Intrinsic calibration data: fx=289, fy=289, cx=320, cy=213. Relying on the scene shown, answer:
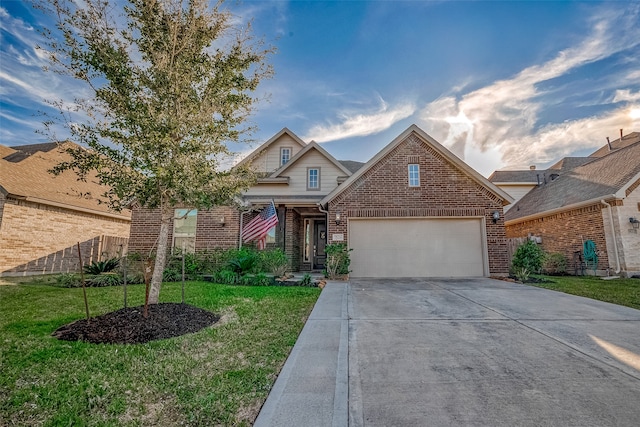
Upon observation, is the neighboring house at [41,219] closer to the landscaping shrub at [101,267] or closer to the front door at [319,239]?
the landscaping shrub at [101,267]

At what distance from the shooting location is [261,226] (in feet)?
35.2

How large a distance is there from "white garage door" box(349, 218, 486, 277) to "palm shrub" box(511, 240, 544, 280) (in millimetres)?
1102

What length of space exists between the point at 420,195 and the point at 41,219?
15.4 meters

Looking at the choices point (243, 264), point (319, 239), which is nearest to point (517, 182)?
point (319, 239)

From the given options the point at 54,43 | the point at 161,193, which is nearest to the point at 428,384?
the point at 161,193

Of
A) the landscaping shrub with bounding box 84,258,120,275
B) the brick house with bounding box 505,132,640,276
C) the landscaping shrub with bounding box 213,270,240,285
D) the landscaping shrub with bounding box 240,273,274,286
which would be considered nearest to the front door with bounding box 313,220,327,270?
the landscaping shrub with bounding box 240,273,274,286

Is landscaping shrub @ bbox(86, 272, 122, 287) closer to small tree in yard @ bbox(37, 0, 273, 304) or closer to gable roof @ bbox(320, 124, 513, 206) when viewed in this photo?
small tree in yard @ bbox(37, 0, 273, 304)

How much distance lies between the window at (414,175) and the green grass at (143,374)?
7497mm

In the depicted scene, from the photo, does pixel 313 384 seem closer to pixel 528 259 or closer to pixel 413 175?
pixel 413 175

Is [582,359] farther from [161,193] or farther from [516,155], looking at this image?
[516,155]

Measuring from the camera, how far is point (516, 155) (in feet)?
70.5

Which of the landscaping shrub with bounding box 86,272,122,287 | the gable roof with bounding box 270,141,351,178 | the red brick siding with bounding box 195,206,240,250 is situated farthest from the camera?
the gable roof with bounding box 270,141,351,178

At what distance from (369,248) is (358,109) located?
6.04 metres

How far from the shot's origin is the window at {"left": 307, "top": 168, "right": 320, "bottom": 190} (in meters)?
13.6
